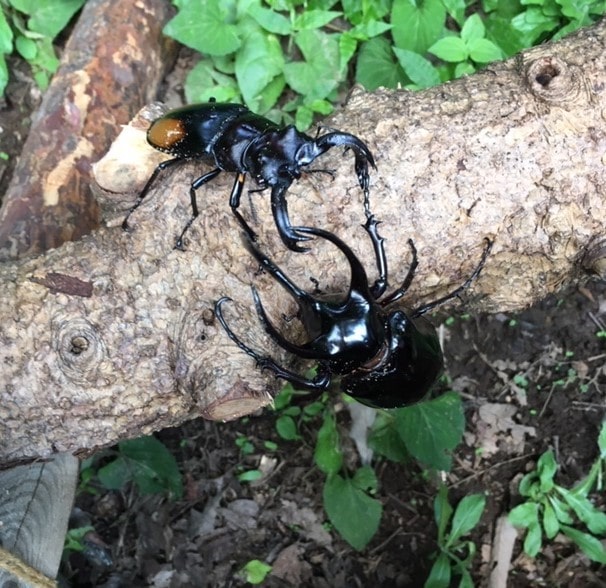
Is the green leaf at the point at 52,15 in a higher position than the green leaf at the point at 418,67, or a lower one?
higher

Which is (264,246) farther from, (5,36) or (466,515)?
(5,36)

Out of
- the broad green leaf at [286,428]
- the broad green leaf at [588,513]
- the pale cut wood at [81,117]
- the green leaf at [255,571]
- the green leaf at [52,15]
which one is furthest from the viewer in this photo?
the green leaf at [52,15]

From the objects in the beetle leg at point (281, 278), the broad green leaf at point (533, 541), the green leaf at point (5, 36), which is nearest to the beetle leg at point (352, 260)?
the beetle leg at point (281, 278)

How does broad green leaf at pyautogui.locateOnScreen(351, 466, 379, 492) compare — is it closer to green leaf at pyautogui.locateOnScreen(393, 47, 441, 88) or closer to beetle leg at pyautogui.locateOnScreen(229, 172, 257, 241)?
beetle leg at pyautogui.locateOnScreen(229, 172, 257, 241)

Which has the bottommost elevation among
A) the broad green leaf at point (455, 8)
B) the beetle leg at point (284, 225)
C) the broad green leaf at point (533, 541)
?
the broad green leaf at point (533, 541)

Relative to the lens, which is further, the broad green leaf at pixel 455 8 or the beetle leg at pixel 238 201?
the broad green leaf at pixel 455 8

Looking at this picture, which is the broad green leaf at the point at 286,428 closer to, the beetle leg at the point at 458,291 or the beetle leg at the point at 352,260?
the beetle leg at the point at 458,291

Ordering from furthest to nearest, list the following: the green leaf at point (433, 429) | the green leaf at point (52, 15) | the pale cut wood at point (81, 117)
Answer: the green leaf at point (52, 15), the green leaf at point (433, 429), the pale cut wood at point (81, 117)

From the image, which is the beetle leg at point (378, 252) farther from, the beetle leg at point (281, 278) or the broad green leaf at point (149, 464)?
the broad green leaf at point (149, 464)
